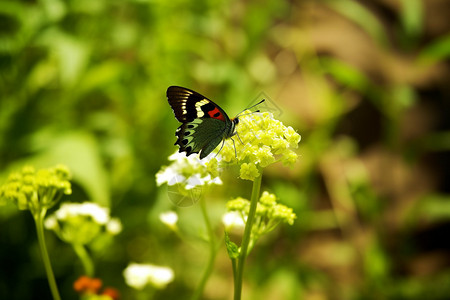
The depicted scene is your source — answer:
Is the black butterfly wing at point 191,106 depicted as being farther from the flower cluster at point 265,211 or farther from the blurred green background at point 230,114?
the blurred green background at point 230,114

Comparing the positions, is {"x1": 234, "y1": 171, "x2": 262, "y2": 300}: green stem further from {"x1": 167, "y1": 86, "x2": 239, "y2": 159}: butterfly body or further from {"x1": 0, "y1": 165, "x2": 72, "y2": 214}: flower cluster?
{"x1": 0, "y1": 165, "x2": 72, "y2": 214}: flower cluster

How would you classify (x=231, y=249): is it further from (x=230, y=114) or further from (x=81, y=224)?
(x=230, y=114)

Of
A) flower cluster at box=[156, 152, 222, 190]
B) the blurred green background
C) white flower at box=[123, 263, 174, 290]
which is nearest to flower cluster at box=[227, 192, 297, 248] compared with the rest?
flower cluster at box=[156, 152, 222, 190]

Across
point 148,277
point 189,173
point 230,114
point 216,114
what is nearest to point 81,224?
point 148,277

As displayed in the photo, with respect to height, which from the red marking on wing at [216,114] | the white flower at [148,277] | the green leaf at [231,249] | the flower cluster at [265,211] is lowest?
the green leaf at [231,249]

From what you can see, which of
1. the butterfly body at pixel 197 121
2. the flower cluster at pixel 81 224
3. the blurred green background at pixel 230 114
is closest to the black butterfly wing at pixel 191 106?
the butterfly body at pixel 197 121

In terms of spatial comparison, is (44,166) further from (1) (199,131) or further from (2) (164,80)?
(1) (199,131)
